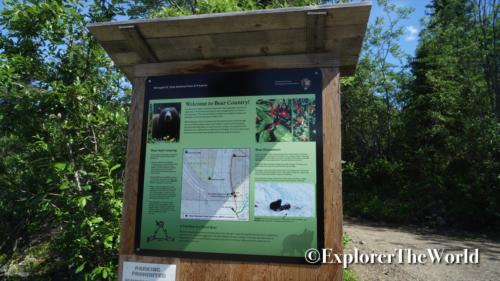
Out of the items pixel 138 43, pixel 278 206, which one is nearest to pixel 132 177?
pixel 138 43

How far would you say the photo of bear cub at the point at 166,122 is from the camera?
7.88 feet

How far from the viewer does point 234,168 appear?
2273 millimetres

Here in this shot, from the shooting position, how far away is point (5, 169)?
3732 millimetres

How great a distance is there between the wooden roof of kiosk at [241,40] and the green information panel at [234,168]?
109mm

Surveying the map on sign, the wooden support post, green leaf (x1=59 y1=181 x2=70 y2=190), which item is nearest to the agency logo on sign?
the map on sign

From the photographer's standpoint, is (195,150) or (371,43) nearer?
(195,150)

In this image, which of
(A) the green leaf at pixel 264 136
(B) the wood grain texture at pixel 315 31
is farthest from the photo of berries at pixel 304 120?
(B) the wood grain texture at pixel 315 31

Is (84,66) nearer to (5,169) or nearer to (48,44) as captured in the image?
(48,44)

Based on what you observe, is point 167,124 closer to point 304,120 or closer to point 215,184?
point 215,184

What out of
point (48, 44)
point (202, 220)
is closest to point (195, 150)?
point (202, 220)

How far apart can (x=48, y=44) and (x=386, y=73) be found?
16.6 m

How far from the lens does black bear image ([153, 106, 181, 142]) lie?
2.40 metres

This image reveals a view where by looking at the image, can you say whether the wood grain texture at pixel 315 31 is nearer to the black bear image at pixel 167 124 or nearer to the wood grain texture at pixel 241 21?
the wood grain texture at pixel 241 21

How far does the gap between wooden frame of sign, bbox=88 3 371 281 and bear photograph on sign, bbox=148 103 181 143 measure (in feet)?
0.33
